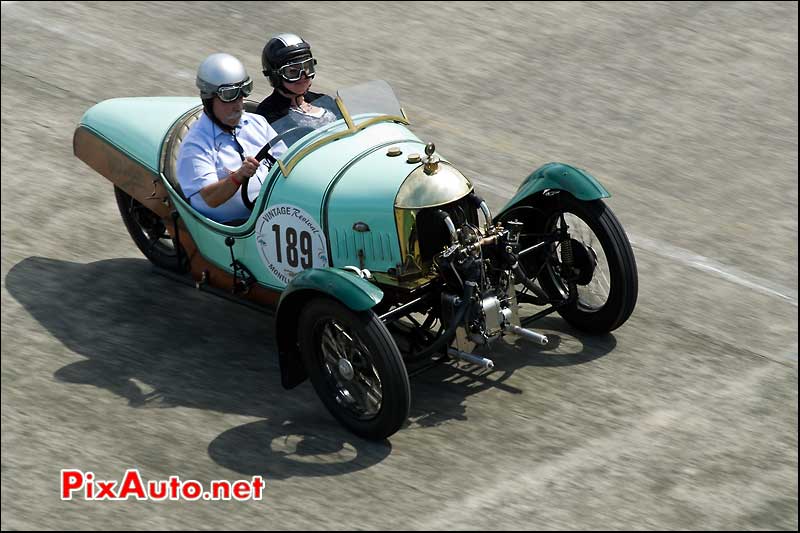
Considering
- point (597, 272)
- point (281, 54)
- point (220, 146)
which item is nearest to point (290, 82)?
point (281, 54)

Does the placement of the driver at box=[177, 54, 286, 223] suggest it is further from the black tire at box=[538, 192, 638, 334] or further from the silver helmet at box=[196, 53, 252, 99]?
the black tire at box=[538, 192, 638, 334]

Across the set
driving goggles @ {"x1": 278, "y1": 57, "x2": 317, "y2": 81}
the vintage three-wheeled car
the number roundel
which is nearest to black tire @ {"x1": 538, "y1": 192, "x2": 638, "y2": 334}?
the vintage three-wheeled car

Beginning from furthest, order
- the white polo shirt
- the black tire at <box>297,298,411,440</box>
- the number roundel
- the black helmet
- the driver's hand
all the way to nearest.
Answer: the black helmet < the white polo shirt < the driver's hand < the number roundel < the black tire at <box>297,298,411,440</box>

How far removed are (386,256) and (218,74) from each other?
1.83 m

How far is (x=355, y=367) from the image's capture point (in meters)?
7.30

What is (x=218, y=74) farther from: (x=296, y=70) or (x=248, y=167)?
(x=248, y=167)

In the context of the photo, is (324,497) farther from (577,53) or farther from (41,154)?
(577,53)

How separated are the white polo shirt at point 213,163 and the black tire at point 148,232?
1.02m

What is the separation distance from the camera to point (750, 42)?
44.8 feet

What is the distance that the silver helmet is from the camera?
8.19 m

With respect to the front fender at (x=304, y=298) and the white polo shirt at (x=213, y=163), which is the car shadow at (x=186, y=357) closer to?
the front fender at (x=304, y=298)

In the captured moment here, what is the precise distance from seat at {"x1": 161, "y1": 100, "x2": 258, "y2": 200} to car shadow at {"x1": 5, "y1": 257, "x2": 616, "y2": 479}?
95 centimetres

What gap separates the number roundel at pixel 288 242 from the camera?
765cm

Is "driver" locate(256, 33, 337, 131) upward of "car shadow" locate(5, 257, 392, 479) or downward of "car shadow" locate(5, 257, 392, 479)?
upward
